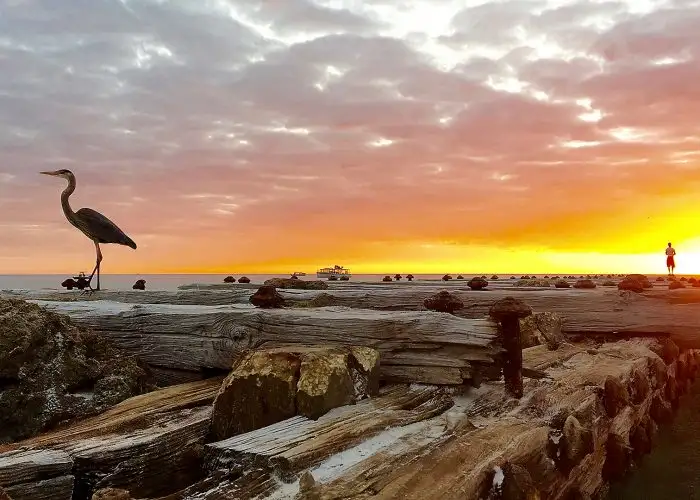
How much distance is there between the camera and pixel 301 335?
495 centimetres

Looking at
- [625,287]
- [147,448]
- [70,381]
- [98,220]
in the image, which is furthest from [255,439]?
[98,220]

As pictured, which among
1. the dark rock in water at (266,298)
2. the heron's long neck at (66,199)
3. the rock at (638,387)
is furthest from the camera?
the heron's long neck at (66,199)

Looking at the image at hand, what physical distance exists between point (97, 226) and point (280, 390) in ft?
27.8

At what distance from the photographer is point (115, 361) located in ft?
17.8

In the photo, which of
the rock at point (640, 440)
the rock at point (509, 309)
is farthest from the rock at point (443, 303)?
the rock at point (640, 440)

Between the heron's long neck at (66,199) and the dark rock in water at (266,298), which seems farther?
the heron's long neck at (66,199)

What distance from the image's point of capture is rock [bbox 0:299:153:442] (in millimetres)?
4598

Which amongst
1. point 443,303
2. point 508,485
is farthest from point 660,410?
point 508,485

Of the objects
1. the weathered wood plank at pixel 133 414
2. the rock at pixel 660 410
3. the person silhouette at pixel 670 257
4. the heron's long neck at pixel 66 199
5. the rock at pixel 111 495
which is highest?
the heron's long neck at pixel 66 199

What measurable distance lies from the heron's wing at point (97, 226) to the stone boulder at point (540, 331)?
316 inches

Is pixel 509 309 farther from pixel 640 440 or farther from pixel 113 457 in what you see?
pixel 640 440

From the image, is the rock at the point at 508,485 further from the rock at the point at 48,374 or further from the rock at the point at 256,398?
the rock at the point at 48,374

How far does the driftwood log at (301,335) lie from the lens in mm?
4367

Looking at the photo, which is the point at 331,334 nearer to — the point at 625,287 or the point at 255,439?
the point at 255,439
